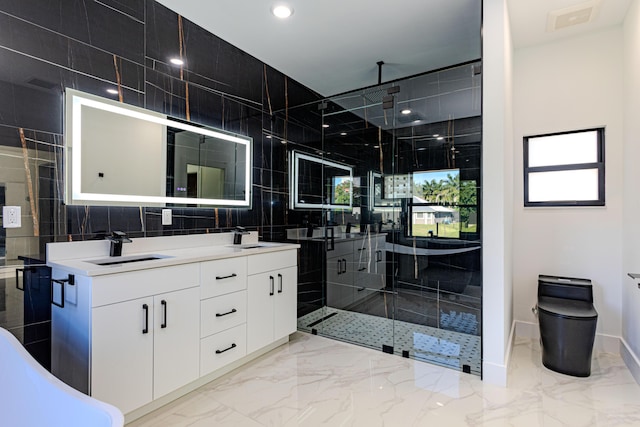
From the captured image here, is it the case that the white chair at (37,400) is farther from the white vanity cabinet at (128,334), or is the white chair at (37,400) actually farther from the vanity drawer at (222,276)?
the vanity drawer at (222,276)

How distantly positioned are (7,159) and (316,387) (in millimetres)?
2320

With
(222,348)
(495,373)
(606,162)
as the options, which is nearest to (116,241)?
(222,348)

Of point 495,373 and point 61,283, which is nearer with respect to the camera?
point 61,283

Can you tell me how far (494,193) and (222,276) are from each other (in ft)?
6.73

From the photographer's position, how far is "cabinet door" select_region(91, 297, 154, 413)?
169 centimetres

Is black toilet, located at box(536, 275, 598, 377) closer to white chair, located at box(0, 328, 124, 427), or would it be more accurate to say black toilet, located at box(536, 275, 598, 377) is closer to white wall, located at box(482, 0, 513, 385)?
white wall, located at box(482, 0, 513, 385)

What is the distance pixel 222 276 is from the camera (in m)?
2.38

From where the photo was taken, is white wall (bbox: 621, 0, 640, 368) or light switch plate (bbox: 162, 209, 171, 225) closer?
white wall (bbox: 621, 0, 640, 368)

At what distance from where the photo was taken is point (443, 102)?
3.00m

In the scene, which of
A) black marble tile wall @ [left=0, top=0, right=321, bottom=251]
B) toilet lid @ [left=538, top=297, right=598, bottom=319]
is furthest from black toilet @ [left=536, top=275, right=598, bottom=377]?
black marble tile wall @ [left=0, top=0, right=321, bottom=251]

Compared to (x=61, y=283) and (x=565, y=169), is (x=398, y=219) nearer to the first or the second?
(x=565, y=169)

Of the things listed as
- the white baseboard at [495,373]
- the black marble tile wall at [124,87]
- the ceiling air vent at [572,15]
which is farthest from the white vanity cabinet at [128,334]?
the ceiling air vent at [572,15]

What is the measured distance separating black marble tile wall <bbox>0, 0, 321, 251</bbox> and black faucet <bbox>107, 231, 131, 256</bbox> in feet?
0.27

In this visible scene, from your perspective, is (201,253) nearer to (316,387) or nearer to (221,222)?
(221,222)
